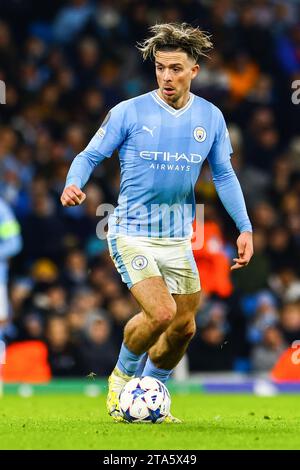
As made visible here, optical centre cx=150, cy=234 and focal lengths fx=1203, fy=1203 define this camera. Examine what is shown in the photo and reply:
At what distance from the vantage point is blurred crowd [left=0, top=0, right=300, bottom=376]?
44.7ft

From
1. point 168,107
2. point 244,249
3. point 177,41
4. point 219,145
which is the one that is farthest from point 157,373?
point 177,41

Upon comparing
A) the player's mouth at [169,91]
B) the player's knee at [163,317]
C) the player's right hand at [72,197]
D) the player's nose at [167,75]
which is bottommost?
the player's knee at [163,317]

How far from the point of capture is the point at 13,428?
762cm

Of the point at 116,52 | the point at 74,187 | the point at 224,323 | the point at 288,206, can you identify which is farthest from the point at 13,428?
the point at 116,52

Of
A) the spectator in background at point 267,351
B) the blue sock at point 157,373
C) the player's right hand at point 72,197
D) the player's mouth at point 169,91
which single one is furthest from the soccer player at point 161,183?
the spectator in background at point 267,351

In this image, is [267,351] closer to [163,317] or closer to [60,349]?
[60,349]

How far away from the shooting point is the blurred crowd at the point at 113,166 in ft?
44.7

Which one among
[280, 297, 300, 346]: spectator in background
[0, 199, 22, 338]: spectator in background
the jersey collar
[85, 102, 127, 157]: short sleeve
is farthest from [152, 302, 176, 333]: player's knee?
[280, 297, 300, 346]: spectator in background

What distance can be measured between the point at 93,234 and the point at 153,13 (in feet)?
14.4

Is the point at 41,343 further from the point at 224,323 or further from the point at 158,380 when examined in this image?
the point at 158,380

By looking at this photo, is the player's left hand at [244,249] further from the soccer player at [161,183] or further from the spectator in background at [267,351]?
the spectator in background at [267,351]

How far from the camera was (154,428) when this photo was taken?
24.6 ft

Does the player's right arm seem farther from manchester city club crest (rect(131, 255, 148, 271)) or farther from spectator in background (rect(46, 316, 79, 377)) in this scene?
spectator in background (rect(46, 316, 79, 377))

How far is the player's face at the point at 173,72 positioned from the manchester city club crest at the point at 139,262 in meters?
1.08
